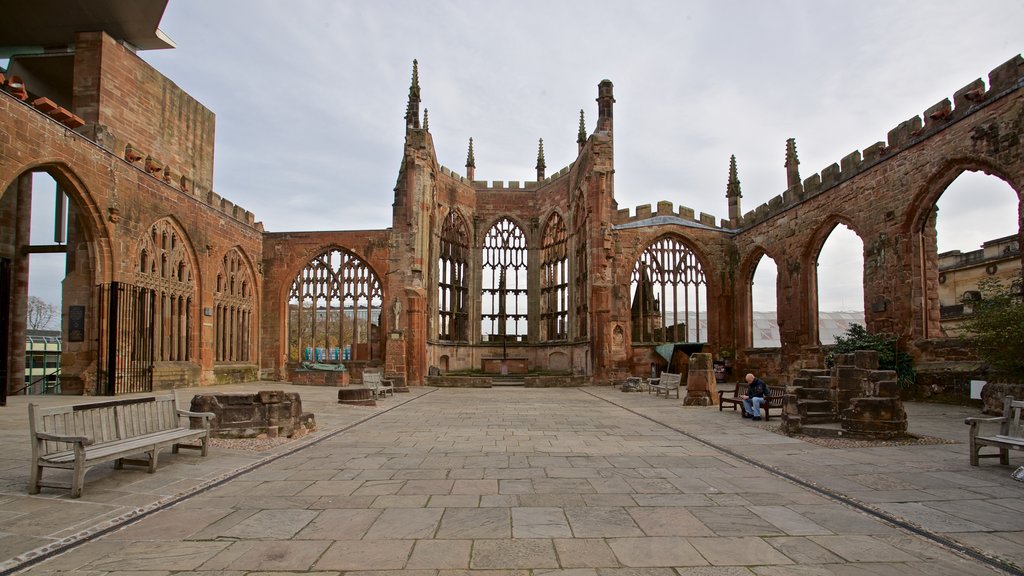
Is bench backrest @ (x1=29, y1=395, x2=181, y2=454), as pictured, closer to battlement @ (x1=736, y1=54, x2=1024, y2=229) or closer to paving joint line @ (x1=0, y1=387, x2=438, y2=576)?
paving joint line @ (x1=0, y1=387, x2=438, y2=576)

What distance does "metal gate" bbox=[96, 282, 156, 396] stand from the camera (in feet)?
49.6

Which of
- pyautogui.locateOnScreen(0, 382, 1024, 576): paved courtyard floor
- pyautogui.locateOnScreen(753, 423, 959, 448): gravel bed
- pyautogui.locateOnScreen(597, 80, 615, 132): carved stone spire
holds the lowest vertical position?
pyautogui.locateOnScreen(753, 423, 959, 448): gravel bed

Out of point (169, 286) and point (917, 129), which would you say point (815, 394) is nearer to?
point (917, 129)

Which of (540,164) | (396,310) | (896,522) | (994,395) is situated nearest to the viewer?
(896,522)

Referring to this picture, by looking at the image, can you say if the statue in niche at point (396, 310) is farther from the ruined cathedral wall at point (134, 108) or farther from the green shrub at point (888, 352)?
the green shrub at point (888, 352)

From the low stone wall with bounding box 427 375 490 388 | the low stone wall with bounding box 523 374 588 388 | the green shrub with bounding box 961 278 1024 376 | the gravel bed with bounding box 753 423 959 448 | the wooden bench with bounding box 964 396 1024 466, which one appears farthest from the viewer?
the low stone wall with bounding box 523 374 588 388

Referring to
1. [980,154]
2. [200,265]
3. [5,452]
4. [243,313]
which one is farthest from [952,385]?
[243,313]

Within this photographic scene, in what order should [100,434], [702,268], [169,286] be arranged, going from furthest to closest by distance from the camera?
[702,268] < [169,286] < [100,434]

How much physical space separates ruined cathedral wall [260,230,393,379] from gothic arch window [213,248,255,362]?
927 millimetres

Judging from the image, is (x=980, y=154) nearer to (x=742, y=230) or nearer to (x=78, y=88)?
(x=742, y=230)

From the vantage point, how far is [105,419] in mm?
5910

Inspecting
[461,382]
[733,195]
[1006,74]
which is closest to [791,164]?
[733,195]

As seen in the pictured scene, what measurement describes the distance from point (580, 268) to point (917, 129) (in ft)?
47.3

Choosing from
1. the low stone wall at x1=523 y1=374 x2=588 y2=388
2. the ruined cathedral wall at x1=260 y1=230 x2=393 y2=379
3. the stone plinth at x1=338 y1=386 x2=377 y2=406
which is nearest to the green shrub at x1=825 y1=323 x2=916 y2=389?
the low stone wall at x1=523 y1=374 x2=588 y2=388
